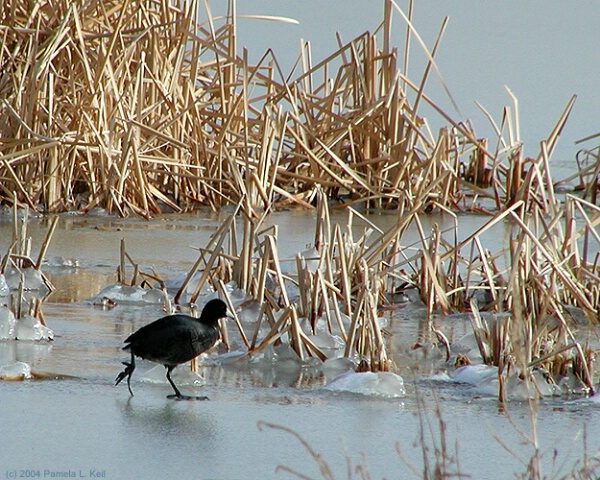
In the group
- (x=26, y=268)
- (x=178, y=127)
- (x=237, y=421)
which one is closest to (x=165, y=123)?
(x=178, y=127)

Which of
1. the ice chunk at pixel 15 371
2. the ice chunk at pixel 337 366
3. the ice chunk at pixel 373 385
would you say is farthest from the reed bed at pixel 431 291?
the ice chunk at pixel 15 371

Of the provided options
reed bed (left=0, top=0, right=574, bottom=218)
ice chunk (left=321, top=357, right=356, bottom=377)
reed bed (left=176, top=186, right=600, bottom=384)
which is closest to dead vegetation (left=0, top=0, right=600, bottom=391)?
reed bed (left=0, top=0, right=574, bottom=218)

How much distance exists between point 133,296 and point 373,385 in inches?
75.3

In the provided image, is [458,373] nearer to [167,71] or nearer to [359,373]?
[359,373]

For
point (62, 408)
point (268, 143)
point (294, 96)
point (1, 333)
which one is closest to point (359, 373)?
point (62, 408)

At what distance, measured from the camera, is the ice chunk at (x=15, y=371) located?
3682 millimetres

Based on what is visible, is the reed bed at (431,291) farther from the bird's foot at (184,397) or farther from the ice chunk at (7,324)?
the ice chunk at (7,324)

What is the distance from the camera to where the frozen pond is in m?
2.83

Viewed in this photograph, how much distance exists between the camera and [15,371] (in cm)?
370

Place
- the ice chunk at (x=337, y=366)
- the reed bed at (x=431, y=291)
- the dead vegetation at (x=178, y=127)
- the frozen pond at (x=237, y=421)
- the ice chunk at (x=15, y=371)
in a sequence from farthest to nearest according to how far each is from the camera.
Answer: the dead vegetation at (x=178, y=127) → the ice chunk at (x=337, y=366) → the reed bed at (x=431, y=291) → the ice chunk at (x=15, y=371) → the frozen pond at (x=237, y=421)

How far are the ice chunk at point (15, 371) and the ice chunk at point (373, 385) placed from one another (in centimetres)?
100

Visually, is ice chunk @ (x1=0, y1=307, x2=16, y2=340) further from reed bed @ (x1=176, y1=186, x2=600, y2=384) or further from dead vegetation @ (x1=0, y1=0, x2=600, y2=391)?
dead vegetation @ (x1=0, y1=0, x2=600, y2=391)

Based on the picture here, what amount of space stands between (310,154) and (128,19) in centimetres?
174

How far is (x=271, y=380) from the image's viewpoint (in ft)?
13.0
